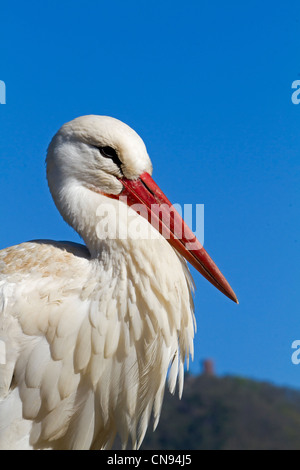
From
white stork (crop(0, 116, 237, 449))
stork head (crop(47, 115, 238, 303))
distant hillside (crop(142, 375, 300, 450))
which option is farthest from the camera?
distant hillside (crop(142, 375, 300, 450))

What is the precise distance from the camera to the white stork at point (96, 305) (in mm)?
3760

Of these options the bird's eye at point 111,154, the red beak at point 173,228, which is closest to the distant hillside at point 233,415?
the red beak at point 173,228

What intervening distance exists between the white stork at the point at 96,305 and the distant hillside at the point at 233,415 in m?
42.5

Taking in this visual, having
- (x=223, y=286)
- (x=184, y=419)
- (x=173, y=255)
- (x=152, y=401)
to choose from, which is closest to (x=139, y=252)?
(x=173, y=255)

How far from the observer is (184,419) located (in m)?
48.7

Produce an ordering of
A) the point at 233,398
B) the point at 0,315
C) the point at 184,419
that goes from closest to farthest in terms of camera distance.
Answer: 1. the point at 0,315
2. the point at 184,419
3. the point at 233,398

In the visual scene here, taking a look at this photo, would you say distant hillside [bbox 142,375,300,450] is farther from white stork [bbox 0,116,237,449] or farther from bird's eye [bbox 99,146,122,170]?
bird's eye [bbox 99,146,122,170]

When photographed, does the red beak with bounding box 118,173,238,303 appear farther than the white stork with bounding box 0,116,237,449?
Yes

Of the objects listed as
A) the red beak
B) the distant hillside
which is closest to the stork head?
the red beak

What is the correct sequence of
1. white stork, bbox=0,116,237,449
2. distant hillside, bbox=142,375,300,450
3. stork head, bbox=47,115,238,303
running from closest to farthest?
white stork, bbox=0,116,237,449 < stork head, bbox=47,115,238,303 < distant hillside, bbox=142,375,300,450

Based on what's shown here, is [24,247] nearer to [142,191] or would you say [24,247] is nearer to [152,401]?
[142,191]

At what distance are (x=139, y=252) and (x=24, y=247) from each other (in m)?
0.59

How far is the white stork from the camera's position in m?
3.76

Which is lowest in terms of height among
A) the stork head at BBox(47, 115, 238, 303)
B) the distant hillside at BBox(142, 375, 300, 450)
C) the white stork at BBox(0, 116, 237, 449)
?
the distant hillside at BBox(142, 375, 300, 450)
